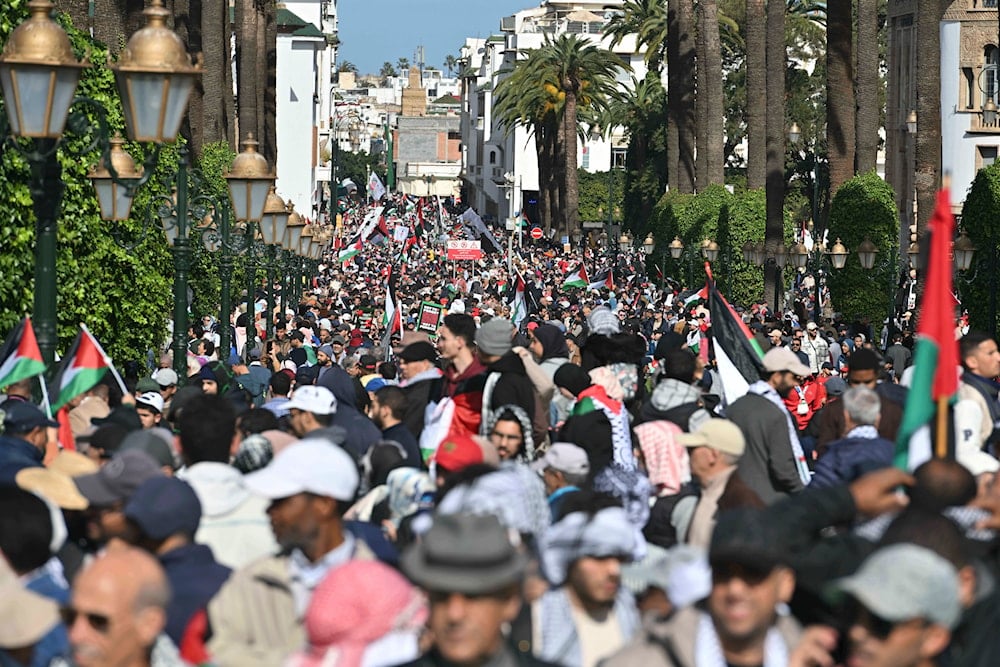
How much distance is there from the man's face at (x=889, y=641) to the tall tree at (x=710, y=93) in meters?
44.8

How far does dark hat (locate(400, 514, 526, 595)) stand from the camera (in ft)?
16.2

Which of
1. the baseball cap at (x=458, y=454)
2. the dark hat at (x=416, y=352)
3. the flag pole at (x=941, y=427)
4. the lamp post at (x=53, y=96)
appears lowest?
the baseball cap at (x=458, y=454)

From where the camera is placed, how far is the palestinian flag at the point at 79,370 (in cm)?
1116

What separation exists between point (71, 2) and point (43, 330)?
43.6 ft

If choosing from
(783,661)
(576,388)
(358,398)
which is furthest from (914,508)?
(358,398)

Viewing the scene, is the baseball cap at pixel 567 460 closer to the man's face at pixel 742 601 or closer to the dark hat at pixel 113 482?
the dark hat at pixel 113 482

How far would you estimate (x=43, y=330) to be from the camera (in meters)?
11.0

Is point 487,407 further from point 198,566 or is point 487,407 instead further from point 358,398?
point 198,566

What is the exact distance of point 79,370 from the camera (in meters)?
11.3

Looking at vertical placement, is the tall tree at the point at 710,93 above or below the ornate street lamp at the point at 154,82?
above

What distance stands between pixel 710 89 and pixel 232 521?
4408 cm

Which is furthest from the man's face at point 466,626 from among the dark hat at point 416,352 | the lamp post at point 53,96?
the dark hat at point 416,352

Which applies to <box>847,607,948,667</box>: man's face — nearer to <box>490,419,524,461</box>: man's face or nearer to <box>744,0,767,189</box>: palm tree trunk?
<box>490,419,524,461</box>: man's face

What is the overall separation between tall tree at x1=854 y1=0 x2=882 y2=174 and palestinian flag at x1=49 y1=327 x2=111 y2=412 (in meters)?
26.4
